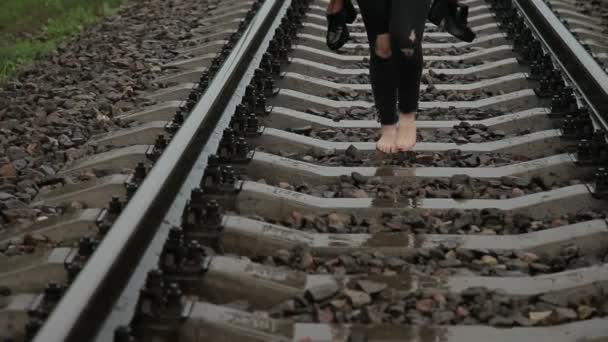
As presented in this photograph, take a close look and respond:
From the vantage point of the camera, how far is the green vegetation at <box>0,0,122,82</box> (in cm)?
734

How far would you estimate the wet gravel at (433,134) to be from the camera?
15.5 feet

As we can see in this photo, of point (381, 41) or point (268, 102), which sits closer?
point (381, 41)

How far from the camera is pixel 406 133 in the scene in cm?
445

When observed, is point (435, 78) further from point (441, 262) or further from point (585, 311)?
point (585, 311)

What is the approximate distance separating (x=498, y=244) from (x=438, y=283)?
1.36 ft

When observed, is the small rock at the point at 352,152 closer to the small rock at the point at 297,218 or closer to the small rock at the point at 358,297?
the small rock at the point at 297,218

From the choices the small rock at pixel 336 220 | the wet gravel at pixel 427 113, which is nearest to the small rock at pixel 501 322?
the small rock at pixel 336 220

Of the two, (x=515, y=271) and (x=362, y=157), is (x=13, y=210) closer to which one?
(x=362, y=157)

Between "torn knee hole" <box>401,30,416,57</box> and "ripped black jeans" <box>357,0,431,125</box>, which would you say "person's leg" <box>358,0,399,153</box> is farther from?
"torn knee hole" <box>401,30,416,57</box>

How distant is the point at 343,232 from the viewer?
3.60m

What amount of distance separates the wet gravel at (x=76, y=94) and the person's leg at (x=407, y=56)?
60.9 inches

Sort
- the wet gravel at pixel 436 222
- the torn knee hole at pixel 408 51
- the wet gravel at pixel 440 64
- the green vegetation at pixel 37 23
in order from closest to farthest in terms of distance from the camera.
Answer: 1. the wet gravel at pixel 436 222
2. the torn knee hole at pixel 408 51
3. the wet gravel at pixel 440 64
4. the green vegetation at pixel 37 23

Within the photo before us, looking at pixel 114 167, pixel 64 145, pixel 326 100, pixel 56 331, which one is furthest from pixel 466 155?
pixel 56 331

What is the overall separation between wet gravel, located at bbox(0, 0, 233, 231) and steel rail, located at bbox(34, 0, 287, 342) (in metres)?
0.68
